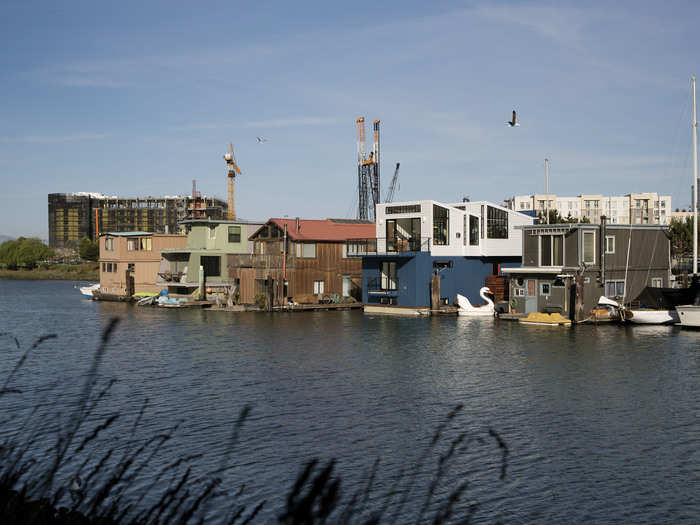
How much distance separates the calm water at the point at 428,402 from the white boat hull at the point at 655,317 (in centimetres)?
236

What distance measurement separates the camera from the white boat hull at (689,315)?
162 ft

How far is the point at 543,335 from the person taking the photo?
48969mm

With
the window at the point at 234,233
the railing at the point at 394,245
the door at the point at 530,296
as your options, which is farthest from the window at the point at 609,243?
the window at the point at 234,233

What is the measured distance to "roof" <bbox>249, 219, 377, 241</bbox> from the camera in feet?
237

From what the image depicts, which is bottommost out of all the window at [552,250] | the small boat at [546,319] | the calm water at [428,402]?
the calm water at [428,402]

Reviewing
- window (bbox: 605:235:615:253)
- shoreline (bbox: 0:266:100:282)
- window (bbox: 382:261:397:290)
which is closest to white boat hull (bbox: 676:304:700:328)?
window (bbox: 605:235:615:253)

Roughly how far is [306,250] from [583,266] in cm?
2855

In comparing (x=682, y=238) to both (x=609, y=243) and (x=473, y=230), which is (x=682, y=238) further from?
(x=609, y=243)

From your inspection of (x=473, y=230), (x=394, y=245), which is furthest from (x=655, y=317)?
(x=394, y=245)

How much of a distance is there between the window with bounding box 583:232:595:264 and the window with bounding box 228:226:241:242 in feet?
129

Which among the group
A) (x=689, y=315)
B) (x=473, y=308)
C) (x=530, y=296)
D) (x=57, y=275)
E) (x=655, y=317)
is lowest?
(x=655, y=317)

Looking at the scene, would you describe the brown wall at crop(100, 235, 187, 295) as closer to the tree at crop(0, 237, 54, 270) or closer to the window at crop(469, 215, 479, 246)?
the window at crop(469, 215, 479, 246)

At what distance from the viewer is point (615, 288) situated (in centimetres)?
5597

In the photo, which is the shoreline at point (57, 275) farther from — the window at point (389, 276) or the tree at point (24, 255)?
the window at point (389, 276)
